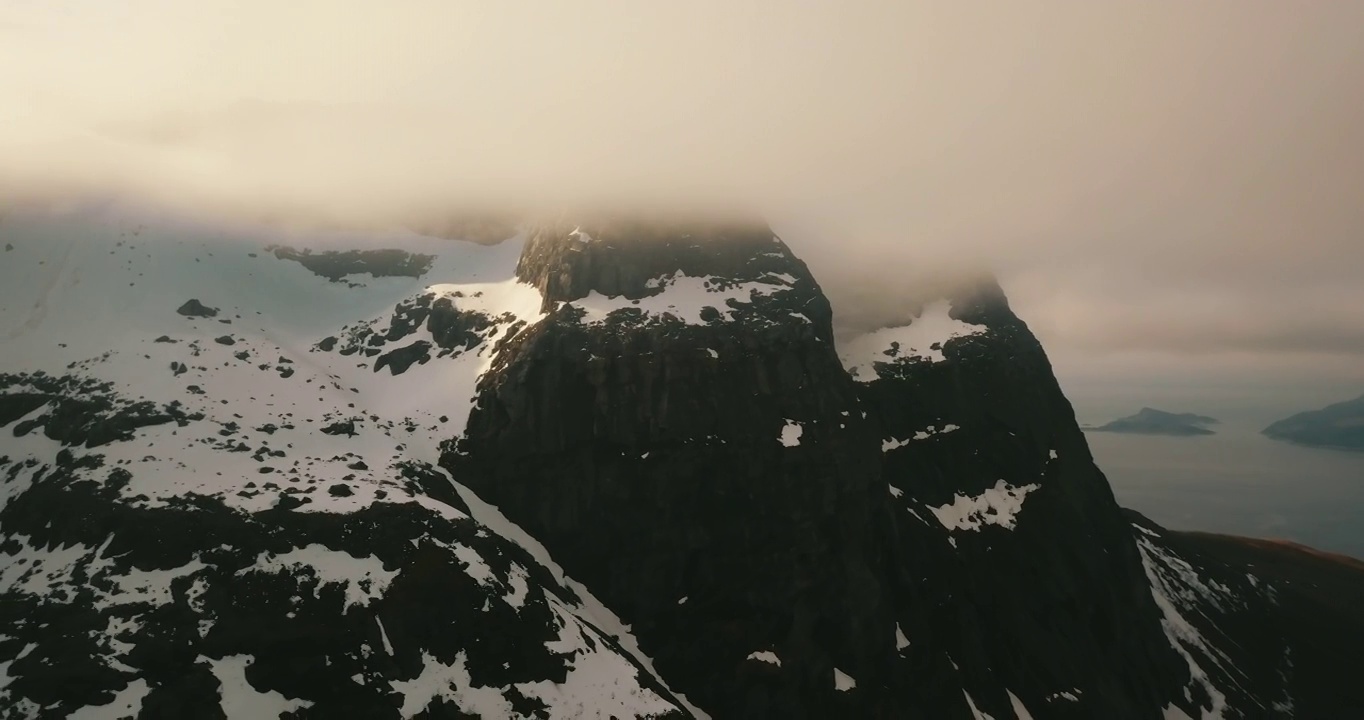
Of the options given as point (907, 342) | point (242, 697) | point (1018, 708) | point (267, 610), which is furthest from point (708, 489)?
point (907, 342)

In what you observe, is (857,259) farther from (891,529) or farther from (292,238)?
(292,238)

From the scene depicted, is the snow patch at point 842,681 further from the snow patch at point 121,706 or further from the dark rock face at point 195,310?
the dark rock face at point 195,310

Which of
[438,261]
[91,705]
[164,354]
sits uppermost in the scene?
[438,261]

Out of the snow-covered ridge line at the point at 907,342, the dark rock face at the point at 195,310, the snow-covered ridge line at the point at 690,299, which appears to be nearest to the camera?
the snow-covered ridge line at the point at 690,299

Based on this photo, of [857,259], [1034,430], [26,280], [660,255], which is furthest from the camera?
[857,259]

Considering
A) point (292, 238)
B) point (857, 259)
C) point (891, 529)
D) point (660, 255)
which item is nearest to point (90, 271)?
point (292, 238)

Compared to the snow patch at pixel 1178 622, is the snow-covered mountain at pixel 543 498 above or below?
above

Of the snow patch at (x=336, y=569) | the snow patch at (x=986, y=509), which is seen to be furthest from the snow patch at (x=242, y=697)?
the snow patch at (x=986, y=509)
